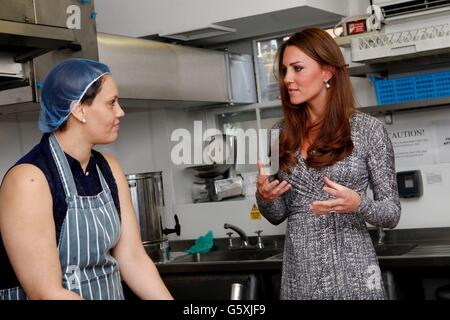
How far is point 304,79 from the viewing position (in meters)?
2.03

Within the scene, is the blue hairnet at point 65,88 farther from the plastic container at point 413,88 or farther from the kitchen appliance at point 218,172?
the kitchen appliance at point 218,172

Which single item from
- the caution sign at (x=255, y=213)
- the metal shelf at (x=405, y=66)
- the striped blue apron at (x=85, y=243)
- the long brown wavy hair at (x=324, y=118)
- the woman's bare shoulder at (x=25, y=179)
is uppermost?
the metal shelf at (x=405, y=66)

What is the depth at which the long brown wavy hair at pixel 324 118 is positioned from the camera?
1.98 metres

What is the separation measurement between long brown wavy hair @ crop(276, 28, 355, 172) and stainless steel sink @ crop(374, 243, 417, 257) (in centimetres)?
149

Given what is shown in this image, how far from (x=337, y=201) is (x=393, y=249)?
176 cm

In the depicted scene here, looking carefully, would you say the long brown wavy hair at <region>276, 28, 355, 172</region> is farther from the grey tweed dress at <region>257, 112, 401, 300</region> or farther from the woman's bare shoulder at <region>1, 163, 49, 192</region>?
the woman's bare shoulder at <region>1, 163, 49, 192</region>

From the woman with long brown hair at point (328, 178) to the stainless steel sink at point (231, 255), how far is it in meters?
1.66

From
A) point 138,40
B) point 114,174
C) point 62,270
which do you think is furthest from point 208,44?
point 62,270

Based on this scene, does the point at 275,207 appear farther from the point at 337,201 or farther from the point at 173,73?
the point at 173,73

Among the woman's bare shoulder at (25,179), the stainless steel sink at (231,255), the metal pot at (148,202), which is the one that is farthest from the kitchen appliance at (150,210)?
the woman's bare shoulder at (25,179)

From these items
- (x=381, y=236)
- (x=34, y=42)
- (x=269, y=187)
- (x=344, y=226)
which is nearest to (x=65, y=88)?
(x=269, y=187)

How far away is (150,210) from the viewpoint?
3.88 m

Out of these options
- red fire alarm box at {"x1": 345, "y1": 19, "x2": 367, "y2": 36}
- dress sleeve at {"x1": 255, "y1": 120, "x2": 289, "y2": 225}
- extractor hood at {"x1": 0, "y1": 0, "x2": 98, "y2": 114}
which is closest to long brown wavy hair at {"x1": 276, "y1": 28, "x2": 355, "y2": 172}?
dress sleeve at {"x1": 255, "y1": 120, "x2": 289, "y2": 225}

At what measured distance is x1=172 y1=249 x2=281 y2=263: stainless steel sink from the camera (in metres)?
3.73
